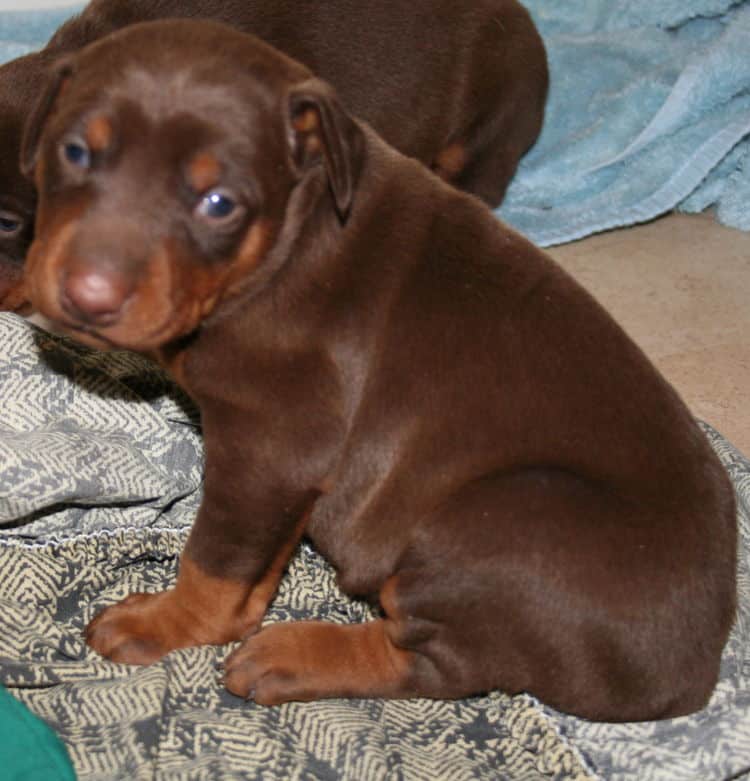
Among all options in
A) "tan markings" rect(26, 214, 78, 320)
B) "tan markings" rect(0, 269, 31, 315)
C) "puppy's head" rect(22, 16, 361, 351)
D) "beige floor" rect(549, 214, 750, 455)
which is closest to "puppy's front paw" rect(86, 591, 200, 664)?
"puppy's head" rect(22, 16, 361, 351)

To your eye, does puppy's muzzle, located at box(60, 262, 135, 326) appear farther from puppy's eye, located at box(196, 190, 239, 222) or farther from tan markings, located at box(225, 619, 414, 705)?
tan markings, located at box(225, 619, 414, 705)

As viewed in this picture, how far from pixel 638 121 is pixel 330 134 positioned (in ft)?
12.7

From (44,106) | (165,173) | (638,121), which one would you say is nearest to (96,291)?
(165,173)

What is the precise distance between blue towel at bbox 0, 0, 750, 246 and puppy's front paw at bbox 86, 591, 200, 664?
3.18m

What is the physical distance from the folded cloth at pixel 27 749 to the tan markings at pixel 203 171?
1348mm

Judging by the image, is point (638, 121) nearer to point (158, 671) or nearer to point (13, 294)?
point (13, 294)

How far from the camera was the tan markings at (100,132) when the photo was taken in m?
2.81

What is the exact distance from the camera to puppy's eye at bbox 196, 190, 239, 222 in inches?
112

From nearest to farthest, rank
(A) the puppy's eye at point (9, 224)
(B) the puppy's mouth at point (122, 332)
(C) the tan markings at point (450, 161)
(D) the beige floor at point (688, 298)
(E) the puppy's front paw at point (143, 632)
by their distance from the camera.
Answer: (B) the puppy's mouth at point (122, 332), (E) the puppy's front paw at point (143, 632), (A) the puppy's eye at point (9, 224), (D) the beige floor at point (688, 298), (C) the tan markings at point (450, 161)

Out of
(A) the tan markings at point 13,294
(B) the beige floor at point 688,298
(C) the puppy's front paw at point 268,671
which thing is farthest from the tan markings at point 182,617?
(B) the beige floor at point 688,298

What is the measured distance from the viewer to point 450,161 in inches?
229

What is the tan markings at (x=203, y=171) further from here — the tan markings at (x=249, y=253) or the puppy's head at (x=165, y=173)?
the tan markings at (x=249, y=253)

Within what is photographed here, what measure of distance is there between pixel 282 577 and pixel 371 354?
98 centimetres

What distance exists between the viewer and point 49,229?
2.88 m
